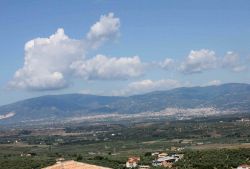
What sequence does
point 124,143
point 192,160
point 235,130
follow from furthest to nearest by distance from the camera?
point 235,130
point 124,143
point 192,160

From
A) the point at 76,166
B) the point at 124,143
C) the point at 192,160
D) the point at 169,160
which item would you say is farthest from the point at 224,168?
the point at 124,143

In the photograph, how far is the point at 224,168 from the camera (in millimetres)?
79062

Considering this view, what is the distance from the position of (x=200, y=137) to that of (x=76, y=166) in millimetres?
117266

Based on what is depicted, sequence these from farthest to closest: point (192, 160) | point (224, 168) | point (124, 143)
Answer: point (124, 143)
point (192, 160)
point (224, 168)

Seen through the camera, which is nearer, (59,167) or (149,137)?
(59,167)

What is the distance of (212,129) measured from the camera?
183250 mm

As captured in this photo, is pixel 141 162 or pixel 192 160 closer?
pixel 192 160

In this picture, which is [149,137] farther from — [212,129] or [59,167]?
[59,167]

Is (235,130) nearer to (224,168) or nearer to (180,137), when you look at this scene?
(180,137)

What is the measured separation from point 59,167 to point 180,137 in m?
120

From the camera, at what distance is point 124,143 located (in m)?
159

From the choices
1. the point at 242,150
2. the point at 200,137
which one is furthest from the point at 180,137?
the point at 242,150

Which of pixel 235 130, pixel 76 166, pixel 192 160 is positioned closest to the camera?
Answer: pixel 76 166

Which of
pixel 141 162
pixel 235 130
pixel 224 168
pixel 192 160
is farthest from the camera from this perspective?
pixel 235 130
